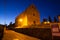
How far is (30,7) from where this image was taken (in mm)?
33188

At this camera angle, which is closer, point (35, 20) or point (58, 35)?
point (58, 35)

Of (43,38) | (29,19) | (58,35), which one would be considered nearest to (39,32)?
(43,38)

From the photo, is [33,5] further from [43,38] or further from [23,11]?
[43,38]

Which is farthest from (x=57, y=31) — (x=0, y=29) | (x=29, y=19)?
(x=29, y=19)

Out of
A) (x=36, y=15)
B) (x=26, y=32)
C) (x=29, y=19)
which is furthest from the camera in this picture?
(x=36, y=15)

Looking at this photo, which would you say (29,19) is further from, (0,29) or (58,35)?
(58,35)

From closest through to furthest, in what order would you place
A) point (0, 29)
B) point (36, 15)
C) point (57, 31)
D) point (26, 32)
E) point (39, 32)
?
point (57, 31) → point (39, 32) → point (26, 32) → point (0, 29) → point (36, 15)

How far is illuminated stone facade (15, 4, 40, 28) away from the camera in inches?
1256

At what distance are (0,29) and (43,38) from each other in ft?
33.8

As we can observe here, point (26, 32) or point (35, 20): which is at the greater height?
point (35, 20)

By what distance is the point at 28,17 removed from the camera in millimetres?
32000

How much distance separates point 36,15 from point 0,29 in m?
14.9

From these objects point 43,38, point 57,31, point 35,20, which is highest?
point 35,20

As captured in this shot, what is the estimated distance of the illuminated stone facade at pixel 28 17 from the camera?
3191 centimetres
